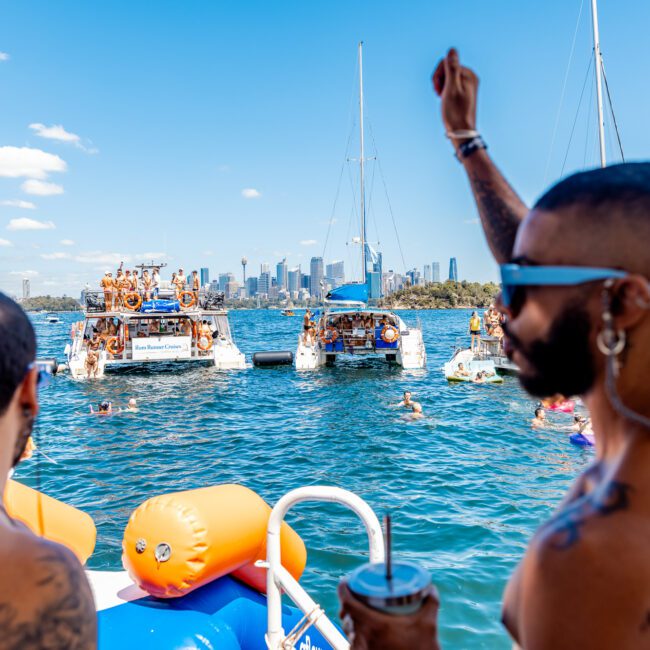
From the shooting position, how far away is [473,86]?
1659 mm

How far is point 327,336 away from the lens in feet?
80.5

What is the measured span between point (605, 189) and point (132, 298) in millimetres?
25848

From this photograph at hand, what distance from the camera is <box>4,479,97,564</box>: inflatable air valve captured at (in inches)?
141

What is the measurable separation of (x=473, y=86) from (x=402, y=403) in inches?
594

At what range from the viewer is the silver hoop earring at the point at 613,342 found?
3.25ft

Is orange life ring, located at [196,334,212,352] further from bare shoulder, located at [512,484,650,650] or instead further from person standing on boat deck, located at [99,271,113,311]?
bare shoulder, located at [512,484,650,650]

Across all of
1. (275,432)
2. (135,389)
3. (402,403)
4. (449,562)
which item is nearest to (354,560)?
(449,562)

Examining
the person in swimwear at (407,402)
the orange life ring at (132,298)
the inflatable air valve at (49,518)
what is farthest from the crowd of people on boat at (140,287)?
the inflatable air valve at (49,518)

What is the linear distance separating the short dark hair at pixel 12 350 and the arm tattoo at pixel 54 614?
1.13ft

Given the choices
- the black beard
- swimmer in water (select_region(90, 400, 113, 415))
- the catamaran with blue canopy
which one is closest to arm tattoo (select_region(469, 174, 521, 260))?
the black beard

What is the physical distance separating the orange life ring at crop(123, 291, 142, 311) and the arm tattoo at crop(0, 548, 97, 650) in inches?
992

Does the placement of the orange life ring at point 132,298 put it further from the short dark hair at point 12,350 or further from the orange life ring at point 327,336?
the short dark hair at point 12,350

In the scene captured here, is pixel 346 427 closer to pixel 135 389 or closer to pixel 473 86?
pixel 135 389

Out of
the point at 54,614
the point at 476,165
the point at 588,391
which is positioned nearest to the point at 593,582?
the point at 588,391
